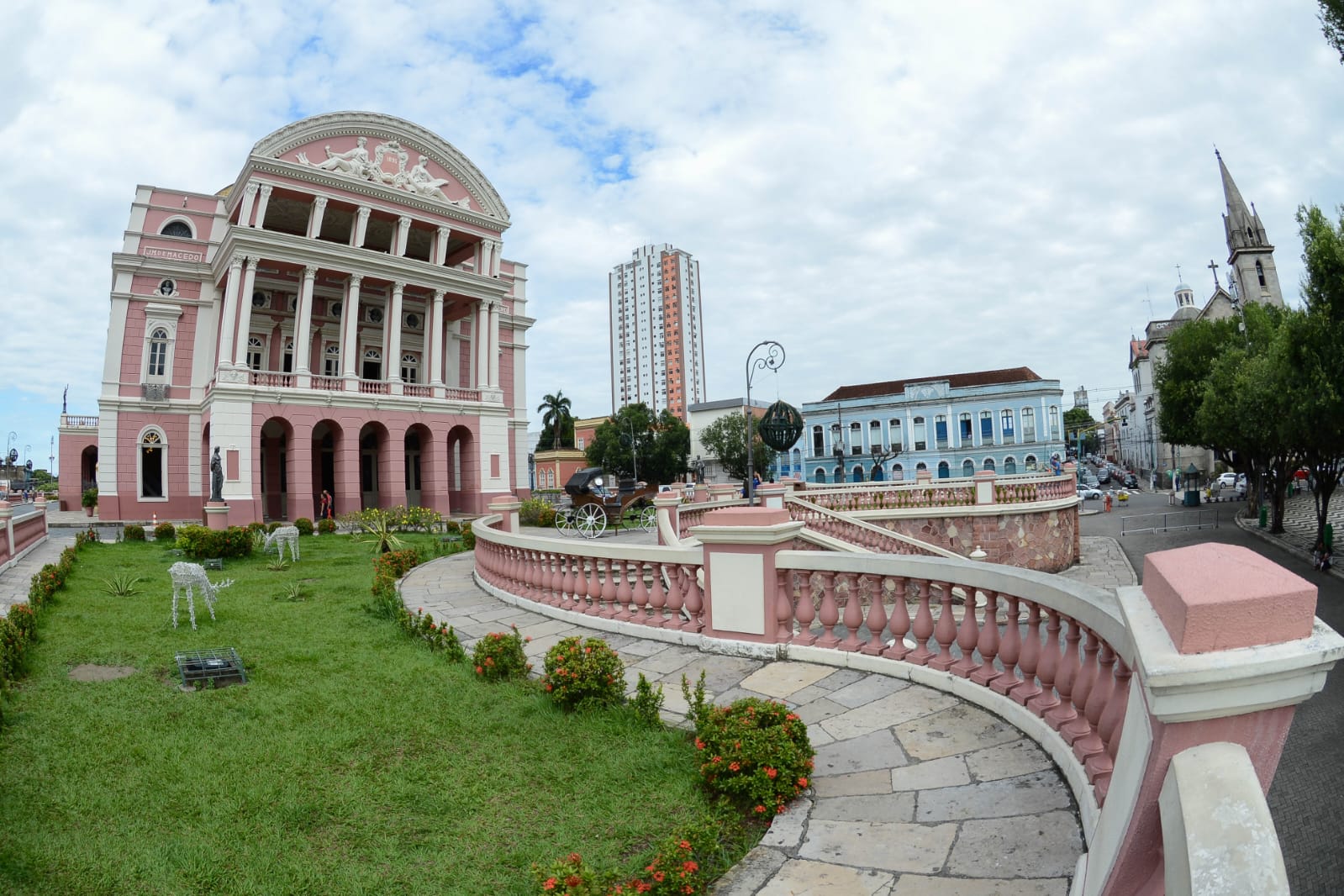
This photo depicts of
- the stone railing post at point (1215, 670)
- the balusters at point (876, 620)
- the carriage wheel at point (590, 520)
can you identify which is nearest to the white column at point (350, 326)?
the carriage wheel at point (590, 520)

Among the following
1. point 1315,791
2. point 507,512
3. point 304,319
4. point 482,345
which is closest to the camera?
point 1315,791

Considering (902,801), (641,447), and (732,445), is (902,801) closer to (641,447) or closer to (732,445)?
(641,447)

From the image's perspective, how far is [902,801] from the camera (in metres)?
3.45

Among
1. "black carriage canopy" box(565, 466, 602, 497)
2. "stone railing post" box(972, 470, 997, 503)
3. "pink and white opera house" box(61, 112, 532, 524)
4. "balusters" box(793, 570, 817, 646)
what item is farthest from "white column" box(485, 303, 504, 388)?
"balusters" box(793, 570, 817, 646)

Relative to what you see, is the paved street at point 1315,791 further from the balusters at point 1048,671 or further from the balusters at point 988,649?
the balusters at point 1048,671

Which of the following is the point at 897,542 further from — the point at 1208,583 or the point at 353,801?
the point at 1208,583

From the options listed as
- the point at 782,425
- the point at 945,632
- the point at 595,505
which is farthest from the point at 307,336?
the point at 945,632

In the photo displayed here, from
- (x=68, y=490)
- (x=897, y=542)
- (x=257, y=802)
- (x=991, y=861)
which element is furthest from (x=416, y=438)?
(x=991, y=861)

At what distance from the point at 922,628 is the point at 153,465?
102 feet

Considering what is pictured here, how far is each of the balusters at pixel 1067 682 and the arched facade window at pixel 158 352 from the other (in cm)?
3277

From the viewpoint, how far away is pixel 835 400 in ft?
208

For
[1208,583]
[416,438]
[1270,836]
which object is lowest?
[1270,836]

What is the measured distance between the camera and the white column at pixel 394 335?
27500 millimetres

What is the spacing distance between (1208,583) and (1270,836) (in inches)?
17.7
